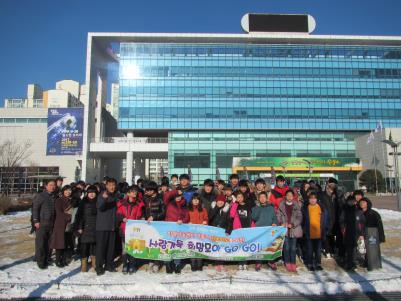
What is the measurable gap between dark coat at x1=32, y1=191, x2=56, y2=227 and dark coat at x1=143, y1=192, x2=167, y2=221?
2280mm

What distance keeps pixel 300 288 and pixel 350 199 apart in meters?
3.20

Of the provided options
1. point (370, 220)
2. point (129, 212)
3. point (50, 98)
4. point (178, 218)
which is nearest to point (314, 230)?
point (370, 220)

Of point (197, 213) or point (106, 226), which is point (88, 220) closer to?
point (106, 226)

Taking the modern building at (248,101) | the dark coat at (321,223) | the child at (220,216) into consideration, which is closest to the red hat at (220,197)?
the child at (220,216)

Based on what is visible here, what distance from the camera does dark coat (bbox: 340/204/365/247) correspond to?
7.58 m

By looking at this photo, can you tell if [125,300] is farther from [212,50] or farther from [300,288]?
[212,50]

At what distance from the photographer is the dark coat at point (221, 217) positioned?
24.5 ft

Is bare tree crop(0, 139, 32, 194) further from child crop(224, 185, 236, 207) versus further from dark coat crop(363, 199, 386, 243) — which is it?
dark coat crop(363, 199, 386, 243)

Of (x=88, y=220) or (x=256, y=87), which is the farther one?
(x=256, y=87)

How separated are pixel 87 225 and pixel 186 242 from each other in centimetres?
232

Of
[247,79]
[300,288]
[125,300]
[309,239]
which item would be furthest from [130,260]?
[247,79]

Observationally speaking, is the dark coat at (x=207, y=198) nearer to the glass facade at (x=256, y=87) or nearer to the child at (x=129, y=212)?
the child at (x=129, y=212)

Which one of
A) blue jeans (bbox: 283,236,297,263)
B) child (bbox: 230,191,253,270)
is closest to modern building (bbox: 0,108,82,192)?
child (bbox: 230,191,253,270)

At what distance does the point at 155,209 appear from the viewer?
7574mm
